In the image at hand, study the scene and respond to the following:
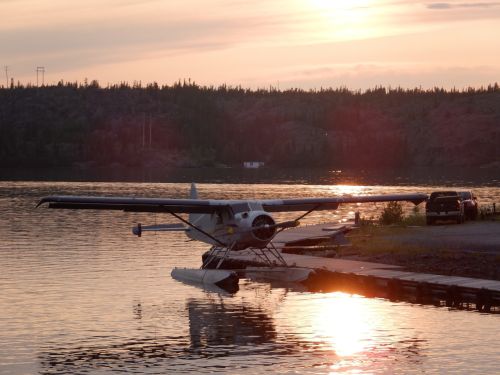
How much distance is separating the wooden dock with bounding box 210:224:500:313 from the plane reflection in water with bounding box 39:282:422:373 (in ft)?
3.45

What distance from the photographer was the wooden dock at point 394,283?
33.4 m

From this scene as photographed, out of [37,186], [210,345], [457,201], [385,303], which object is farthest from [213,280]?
[37,186]

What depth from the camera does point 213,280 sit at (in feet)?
125

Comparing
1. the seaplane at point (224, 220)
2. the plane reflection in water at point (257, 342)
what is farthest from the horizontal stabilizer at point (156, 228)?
the plane reflection in water at point (257, 342)

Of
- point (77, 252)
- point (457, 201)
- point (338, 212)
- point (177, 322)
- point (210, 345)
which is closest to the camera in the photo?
point (210, 345)

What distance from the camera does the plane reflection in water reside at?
26234 millimetres

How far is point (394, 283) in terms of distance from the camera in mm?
35750

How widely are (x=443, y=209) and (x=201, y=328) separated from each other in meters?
26.4

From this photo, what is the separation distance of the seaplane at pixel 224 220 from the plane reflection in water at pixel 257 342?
2.22 metres

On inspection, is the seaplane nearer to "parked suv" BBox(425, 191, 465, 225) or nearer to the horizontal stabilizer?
the horizontal stabilizer

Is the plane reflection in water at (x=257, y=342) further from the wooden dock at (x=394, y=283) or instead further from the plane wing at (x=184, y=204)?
the plane wing at (x=184, y=204)

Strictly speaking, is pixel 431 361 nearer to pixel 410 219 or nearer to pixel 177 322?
pixel 177 322

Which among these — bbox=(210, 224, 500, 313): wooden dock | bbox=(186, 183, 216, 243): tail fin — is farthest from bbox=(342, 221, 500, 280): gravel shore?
bbox=(186, 183, 216, 243): tail fin

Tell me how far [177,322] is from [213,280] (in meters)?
6.40
